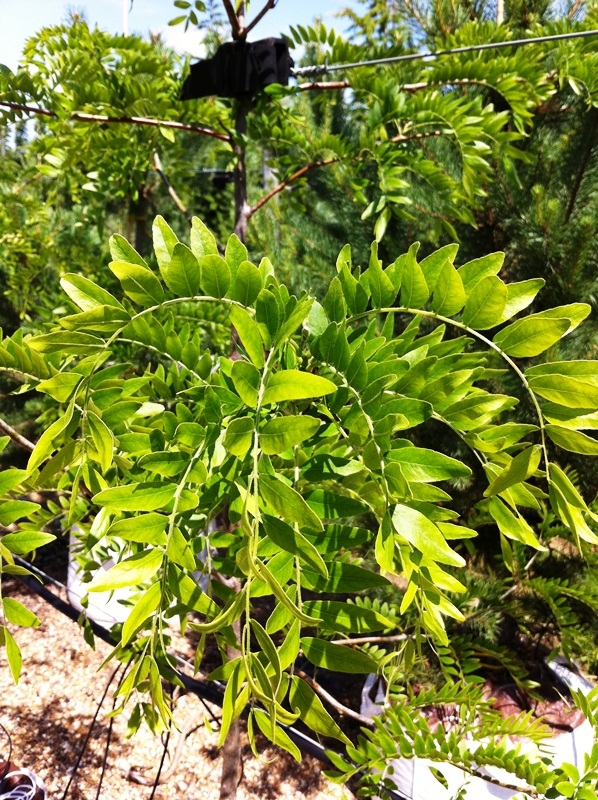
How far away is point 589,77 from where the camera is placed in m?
0.94

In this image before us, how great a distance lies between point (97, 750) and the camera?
4.17 ft

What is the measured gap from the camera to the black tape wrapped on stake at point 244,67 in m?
0.80

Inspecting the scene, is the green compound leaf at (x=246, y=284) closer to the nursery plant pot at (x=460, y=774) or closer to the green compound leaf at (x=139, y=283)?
the green compound leaf at (x=139, y=283)

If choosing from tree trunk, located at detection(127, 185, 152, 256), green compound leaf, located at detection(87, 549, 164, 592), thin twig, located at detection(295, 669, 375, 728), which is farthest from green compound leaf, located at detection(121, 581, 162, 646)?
tree trunk, located at detection(127, 185, 152, 256)

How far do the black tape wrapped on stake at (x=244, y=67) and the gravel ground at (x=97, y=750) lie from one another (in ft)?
3.49

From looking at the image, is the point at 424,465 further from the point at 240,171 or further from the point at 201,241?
the point at 240,171

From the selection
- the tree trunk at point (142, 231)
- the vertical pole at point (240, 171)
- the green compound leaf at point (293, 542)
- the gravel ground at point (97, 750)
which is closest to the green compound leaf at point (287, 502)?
the green compound leaf at point (293, 542)

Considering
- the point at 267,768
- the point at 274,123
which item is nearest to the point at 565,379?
the point at 274,123

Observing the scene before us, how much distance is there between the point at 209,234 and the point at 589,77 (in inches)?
34.8

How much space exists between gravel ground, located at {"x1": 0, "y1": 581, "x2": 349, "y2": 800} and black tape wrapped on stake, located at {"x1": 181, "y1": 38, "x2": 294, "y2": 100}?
1.06m

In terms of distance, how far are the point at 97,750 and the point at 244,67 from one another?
143 centimetres

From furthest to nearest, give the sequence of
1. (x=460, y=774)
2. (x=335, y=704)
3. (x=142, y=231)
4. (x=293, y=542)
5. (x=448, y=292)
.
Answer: (x=142, y=231)
(x=460, y=774)
(x=335, y=704)
(x=448, y=292)
(x=293, y=542)

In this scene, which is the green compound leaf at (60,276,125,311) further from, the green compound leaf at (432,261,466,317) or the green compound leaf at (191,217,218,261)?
the green compound leaf at (432,261,466,317)

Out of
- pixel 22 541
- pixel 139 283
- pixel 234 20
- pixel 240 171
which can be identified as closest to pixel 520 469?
pixel 139 283
